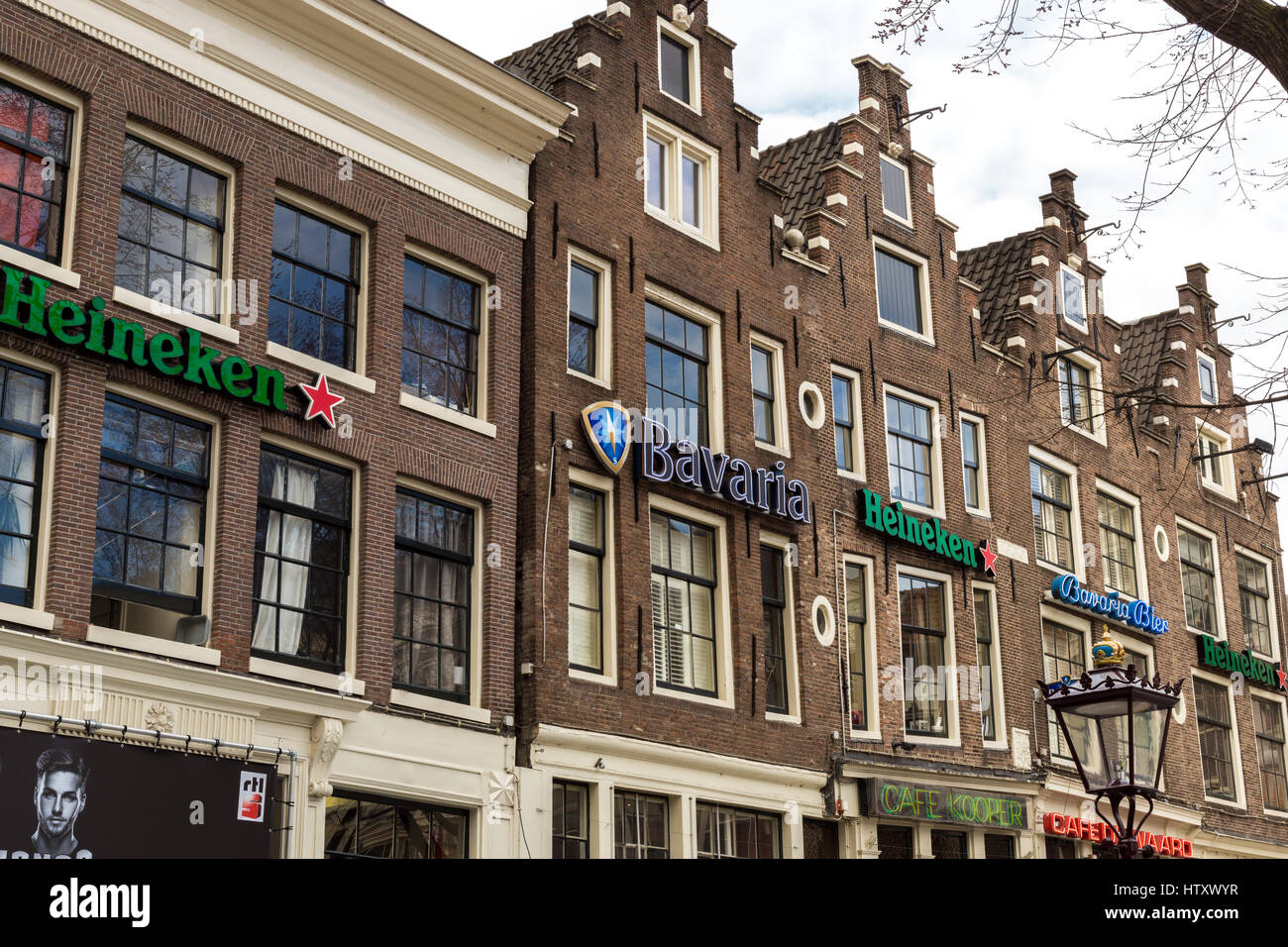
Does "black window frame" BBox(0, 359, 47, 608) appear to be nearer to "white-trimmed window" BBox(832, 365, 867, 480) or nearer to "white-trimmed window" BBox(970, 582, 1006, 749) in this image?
"white-trimmed window" BBox(832, 365, 867, 480)

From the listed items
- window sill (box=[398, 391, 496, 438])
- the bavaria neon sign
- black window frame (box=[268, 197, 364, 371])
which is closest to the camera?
black window frame (box=[268, 197, 364, 371])

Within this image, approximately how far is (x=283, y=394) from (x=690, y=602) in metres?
6.68

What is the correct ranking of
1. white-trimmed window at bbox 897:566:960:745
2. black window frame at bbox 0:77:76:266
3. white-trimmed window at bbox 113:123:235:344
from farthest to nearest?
white-trimmed window at bbox 897:566:960:745
white-trimmed window at bbox 113:123:235:344
black window frame at bbox 0:77:76:266

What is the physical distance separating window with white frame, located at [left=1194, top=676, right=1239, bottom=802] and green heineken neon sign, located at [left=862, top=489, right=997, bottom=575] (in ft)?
26.1

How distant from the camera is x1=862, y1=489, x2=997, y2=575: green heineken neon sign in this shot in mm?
23562

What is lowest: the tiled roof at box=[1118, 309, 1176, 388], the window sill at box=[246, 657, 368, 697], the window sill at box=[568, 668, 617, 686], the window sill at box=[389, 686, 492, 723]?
the window sill at box=[389, 686, 492, 723]

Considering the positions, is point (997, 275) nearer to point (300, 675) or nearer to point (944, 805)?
point (944, 805)

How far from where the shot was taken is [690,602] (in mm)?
20844

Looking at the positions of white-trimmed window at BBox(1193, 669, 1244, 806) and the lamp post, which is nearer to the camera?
the lamp post

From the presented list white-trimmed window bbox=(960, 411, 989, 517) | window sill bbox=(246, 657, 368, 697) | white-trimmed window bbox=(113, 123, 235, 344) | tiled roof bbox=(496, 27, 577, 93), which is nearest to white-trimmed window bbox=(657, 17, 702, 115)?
tiled roof bbox=(496, 27, 577, 93)

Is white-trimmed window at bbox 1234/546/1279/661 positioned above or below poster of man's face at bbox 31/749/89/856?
above

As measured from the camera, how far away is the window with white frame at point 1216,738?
30.7 metres

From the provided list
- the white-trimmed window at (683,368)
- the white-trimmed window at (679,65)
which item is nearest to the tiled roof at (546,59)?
the white-trimmed window at (679,65)

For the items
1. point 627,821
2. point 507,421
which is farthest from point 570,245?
point 627,821
